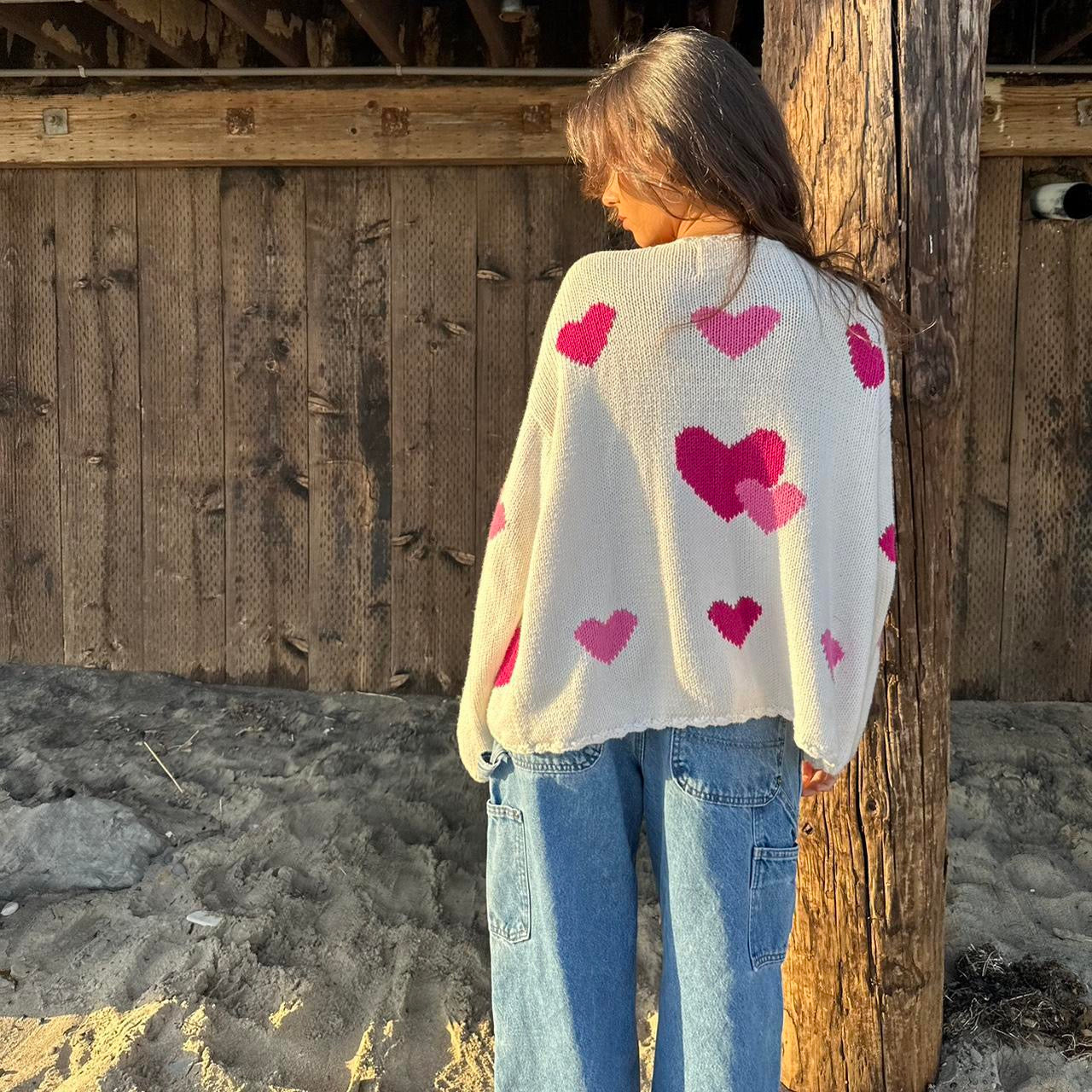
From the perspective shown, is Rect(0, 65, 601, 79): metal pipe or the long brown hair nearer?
the long brown hair

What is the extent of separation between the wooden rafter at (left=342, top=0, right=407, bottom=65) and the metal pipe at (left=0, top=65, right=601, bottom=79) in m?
0.05

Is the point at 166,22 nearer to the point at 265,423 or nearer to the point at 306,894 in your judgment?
the point at 265,423

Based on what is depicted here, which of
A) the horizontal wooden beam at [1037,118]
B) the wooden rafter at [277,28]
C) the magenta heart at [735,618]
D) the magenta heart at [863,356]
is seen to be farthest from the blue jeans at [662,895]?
the horizontal wooden beam at [1037,118]

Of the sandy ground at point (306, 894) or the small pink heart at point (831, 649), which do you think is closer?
the small pink heart at point (831, 649)

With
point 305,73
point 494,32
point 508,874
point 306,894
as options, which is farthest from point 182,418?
point 508,874

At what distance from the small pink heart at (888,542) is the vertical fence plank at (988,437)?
224 centimetres

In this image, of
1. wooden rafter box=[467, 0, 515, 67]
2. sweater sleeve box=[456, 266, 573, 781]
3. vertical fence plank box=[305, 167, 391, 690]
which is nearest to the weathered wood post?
sweater sleeve box=[456, 266, 573, 781]

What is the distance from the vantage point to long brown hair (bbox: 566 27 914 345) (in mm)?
1188

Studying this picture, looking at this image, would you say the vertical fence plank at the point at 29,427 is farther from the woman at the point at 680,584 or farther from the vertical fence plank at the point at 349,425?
the woman at the point at 680,584

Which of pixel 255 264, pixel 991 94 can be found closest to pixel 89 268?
pixel 255 264

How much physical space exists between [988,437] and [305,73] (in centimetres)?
261

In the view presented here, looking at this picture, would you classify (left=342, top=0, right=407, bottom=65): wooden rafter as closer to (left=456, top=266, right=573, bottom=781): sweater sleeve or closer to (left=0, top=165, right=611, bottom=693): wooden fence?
(left=0, top=165, right=611, bottom=693): wooden fence

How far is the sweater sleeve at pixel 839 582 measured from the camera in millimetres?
1221

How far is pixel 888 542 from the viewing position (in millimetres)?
1379
